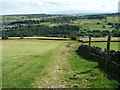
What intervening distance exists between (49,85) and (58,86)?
0.73 m

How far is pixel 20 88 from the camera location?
34.9 ft

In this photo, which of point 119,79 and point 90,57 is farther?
point 90,57

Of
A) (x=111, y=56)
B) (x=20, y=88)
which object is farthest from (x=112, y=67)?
(x=20, y=88)

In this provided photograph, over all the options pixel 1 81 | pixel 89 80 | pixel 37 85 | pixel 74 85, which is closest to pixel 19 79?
pixel 1 81

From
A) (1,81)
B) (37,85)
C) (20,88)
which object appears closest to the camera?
(20,88)

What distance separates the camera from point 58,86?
11227 mm

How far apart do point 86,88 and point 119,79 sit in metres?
2.60

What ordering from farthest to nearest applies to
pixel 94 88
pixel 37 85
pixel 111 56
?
pixel 111 56 < pixel 37 85 < pixel 94 88

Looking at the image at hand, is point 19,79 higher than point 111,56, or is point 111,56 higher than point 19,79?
point 111,56

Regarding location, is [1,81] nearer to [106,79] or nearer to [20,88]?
[20,88]

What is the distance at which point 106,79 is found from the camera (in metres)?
11.5

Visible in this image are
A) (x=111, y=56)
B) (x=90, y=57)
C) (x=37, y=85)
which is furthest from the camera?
(x=90, y=57)

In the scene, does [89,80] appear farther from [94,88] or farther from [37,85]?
[37,85]

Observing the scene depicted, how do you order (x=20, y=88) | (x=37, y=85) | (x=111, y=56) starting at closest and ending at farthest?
(x=20, y=88) → (x=37, y=85) → (x=111, y=56)
